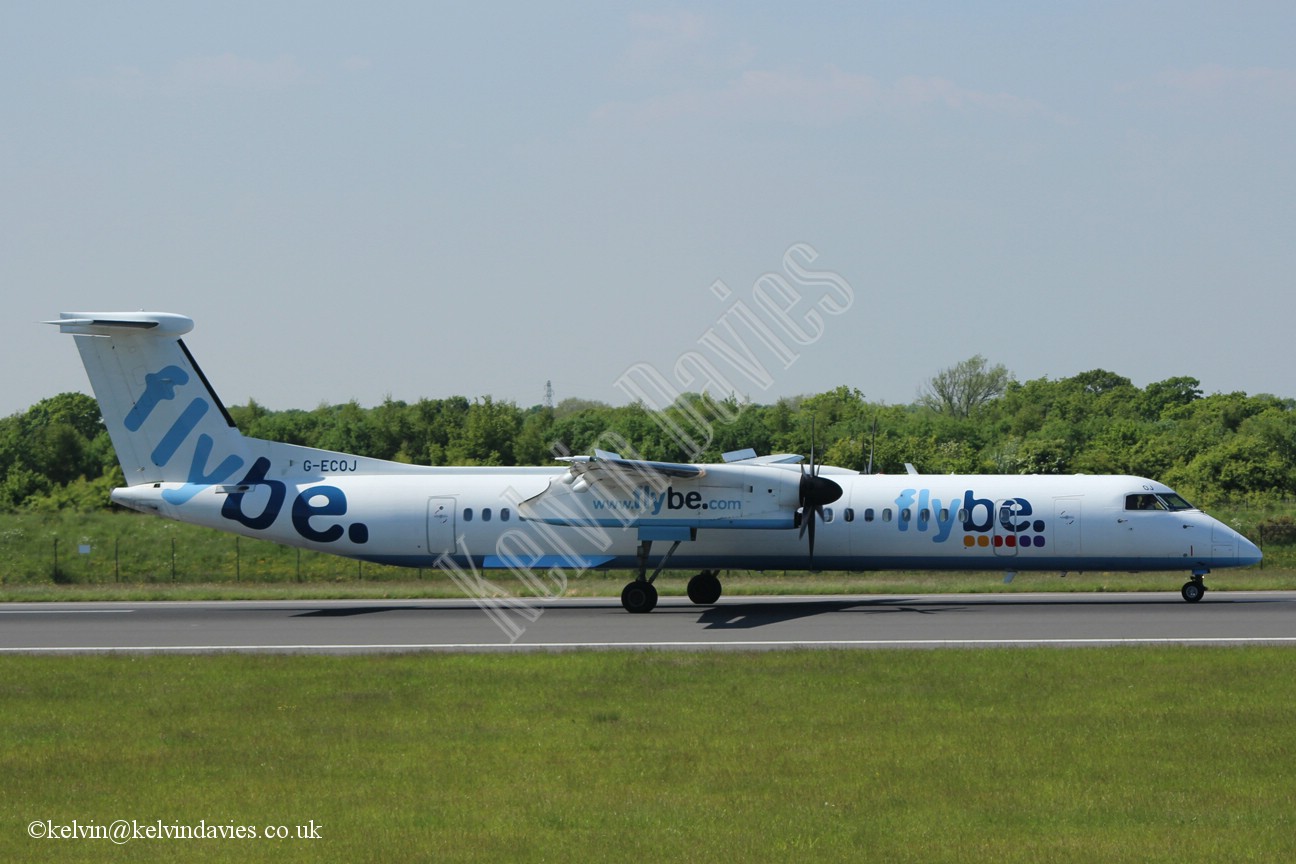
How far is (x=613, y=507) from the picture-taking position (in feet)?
92.8

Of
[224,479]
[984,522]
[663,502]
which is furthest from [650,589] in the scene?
[224,479]

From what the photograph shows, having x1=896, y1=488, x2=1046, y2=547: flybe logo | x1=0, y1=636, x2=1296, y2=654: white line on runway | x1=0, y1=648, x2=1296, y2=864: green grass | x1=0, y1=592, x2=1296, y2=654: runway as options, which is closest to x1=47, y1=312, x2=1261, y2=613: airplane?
x1=896, y1=488, x2=1046, y2=547: flybe logo

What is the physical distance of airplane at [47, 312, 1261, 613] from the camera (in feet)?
89.8

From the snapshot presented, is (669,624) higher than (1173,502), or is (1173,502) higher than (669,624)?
(1173,502)

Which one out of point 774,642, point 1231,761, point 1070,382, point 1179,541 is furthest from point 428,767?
point 1070,382

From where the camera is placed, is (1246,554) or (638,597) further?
(638,597)

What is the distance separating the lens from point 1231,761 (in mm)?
12203

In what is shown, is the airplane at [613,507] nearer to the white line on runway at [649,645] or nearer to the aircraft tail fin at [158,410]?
the aircraft tail fin at [158,410]

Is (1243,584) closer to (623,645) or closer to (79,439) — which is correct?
(623,645)

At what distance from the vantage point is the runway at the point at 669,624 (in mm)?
21438

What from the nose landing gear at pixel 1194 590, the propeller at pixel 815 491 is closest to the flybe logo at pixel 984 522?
the propeller at pixel 815 491

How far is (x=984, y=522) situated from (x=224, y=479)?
1731 centimetres

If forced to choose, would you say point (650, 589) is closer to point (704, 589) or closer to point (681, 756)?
point (704, 589)

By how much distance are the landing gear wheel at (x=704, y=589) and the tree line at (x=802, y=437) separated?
16.6ft
